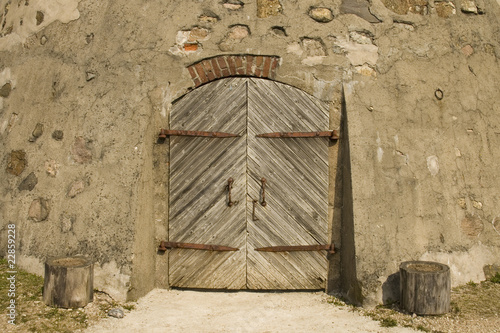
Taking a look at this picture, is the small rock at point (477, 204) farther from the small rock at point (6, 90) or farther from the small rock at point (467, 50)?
the small rock at point (6, 90)

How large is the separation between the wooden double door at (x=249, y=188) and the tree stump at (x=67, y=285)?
3.31 feet

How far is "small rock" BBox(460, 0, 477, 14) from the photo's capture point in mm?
5887

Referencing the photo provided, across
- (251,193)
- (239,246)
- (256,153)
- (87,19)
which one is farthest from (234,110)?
(87,19)

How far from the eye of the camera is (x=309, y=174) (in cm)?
548

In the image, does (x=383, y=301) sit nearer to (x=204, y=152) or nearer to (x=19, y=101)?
(x=204, y=152)

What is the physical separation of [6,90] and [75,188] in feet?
5.62

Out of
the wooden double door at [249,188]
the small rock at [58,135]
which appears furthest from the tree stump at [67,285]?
the small rock at [58,135]

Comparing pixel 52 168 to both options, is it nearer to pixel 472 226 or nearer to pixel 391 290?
pixel 391 290

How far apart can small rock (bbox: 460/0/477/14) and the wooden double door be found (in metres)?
1.90

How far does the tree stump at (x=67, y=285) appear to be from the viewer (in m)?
4.73

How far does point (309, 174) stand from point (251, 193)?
1.96 feet

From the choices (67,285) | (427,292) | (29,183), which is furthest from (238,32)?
(427,292)

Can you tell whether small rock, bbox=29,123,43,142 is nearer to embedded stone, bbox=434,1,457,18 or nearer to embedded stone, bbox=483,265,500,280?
embedded stone, bbox=434,1,457,18

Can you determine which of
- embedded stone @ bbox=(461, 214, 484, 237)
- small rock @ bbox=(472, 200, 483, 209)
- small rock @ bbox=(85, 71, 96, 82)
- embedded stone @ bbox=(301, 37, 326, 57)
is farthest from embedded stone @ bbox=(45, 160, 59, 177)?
small rock @ bbox=(472, 200, 483, 209)
